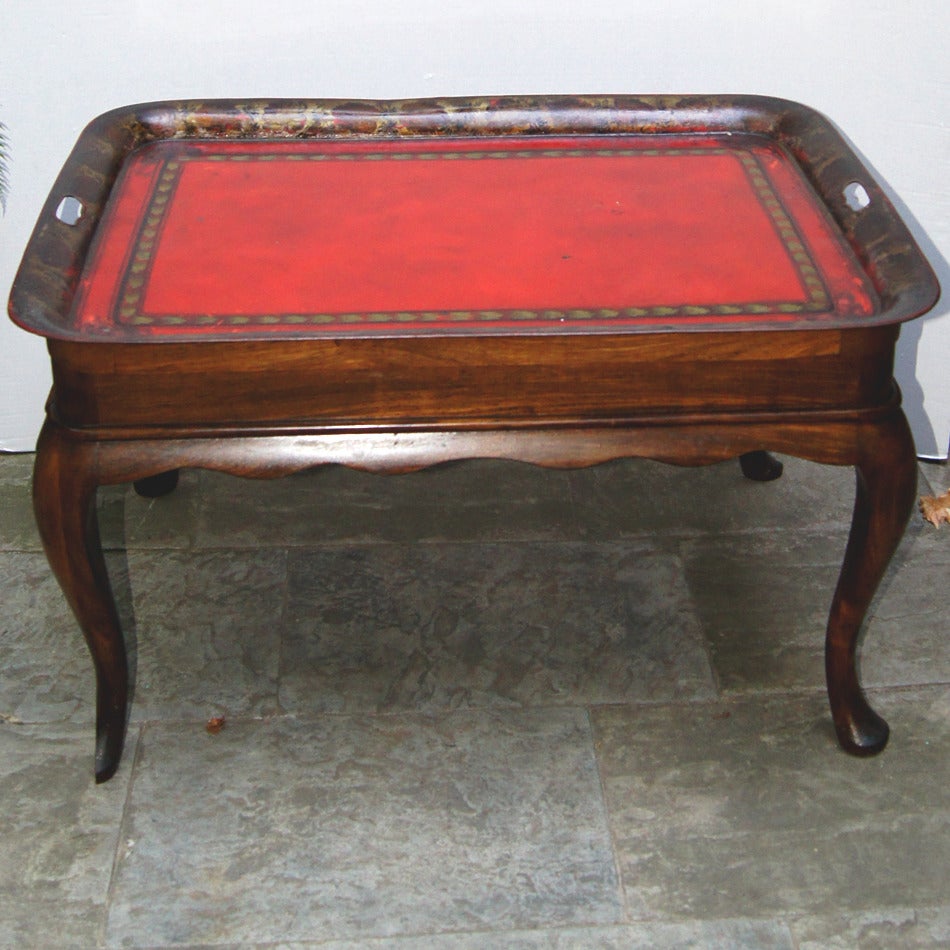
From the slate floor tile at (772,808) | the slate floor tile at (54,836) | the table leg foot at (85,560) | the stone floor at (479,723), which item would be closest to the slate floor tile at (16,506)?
the stone floor at (479,723)

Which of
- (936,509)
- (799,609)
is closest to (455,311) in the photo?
(799,609)

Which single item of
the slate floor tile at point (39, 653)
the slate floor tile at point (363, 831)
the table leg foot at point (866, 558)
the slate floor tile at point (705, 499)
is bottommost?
the slate floor tile at point (363, 831)

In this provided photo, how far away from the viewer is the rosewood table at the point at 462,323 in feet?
5.97

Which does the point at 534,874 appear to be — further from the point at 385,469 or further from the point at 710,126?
the point at 710,126

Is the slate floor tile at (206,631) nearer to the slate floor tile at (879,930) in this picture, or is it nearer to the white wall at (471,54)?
the white wall at (471,54)

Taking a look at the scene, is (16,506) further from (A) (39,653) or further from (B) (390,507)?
(B) (390,507)

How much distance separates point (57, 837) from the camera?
217cm

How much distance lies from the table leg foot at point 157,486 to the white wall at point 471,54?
2.08ft

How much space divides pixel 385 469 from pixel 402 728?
0.62 meters

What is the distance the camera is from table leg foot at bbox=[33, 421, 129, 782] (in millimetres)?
1901

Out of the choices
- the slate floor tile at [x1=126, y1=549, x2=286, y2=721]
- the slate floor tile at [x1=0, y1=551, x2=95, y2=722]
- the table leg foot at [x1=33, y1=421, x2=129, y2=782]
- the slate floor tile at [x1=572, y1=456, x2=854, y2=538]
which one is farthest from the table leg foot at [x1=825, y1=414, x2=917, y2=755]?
the slate floor tile at [x1=0, y1=551, x2=95, y2=722]

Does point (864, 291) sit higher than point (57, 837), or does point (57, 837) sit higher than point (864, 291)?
point (864, 291)

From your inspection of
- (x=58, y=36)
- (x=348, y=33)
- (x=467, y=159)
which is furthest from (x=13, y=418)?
(x=467, y=159)

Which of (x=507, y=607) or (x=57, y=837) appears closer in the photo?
(x=57, y=837)
